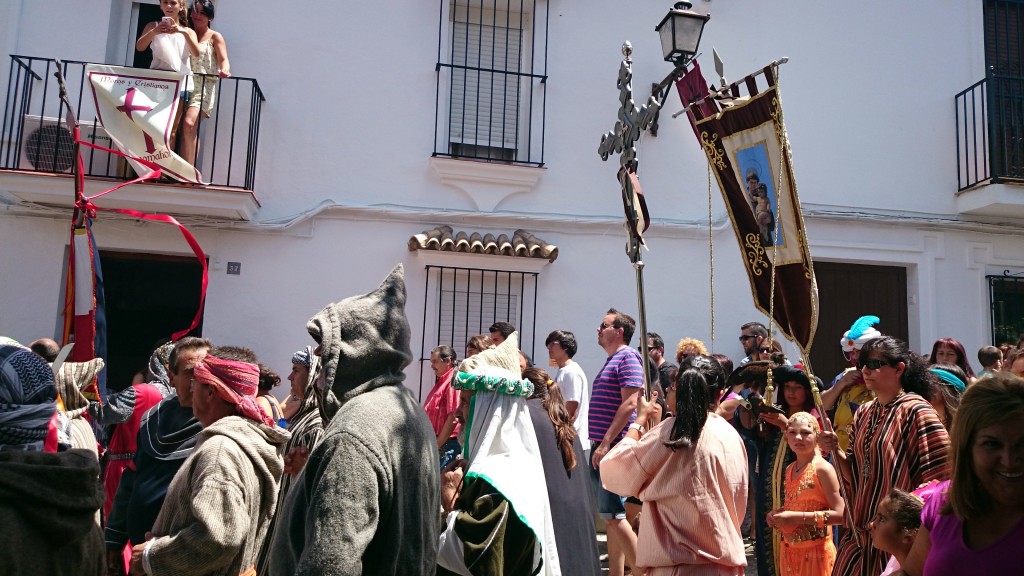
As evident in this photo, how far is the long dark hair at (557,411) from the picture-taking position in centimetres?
381

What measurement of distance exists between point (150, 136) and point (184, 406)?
5.16m

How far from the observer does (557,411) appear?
156 inches

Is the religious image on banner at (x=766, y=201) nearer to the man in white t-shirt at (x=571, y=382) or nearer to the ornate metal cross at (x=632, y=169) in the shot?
the ornate metal cross at (x=632, y=169)

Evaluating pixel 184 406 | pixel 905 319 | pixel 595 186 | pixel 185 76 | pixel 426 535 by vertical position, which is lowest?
pixel 426 535

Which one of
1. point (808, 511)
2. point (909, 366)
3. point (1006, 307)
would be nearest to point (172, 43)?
point (808, 511)

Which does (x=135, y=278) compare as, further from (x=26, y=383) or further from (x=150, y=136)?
(x=26, y=383)

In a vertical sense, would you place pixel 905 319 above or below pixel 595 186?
below

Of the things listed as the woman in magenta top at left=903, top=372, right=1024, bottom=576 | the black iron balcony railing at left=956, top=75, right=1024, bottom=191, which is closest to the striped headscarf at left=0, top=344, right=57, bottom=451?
the woman in magenta top at left=903, top=372, right=1024, bottom=576

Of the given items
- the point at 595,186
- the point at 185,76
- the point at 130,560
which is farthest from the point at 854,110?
the point at 130,560

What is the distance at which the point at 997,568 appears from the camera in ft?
7.74

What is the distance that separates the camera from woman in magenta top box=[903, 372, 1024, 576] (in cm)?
241

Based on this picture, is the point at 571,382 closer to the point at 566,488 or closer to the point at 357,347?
the point at 566,488

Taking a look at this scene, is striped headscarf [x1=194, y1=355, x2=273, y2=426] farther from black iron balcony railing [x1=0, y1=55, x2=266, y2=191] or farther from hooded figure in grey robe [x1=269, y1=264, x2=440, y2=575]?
black iron balcony railing [x1=0, y1=55, x2=266, y2=191]

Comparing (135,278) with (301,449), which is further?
(135,278)
